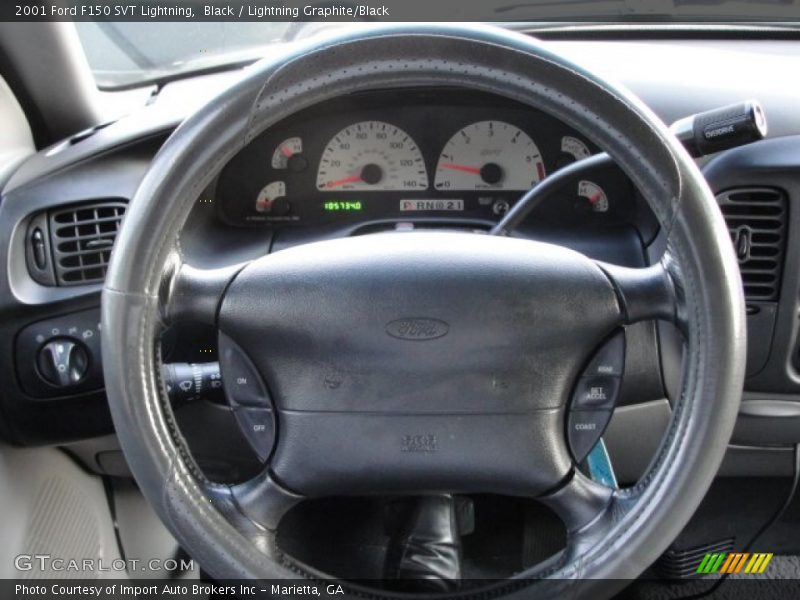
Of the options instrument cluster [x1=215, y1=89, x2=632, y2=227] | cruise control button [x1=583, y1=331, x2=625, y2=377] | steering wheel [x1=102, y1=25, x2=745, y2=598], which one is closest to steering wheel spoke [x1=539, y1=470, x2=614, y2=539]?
steering wheel [x1=102, y1=25, x2=745, y2=598]

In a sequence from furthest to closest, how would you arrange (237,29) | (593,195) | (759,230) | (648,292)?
(237,29) < (593,195) < (759,230) < (648,292)

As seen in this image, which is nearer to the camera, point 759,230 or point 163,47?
point 759,230

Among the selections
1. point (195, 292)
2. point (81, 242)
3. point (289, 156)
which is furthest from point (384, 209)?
point (195, 292)

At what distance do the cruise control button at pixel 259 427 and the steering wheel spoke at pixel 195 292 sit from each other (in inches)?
4.9

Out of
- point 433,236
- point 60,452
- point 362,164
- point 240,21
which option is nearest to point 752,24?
point 362,164

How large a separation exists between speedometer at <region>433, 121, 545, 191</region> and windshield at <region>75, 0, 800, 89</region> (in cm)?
31

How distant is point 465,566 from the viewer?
63.2 inches

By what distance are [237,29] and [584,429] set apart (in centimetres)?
112

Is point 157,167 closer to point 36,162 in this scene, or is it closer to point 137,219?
point 137,219

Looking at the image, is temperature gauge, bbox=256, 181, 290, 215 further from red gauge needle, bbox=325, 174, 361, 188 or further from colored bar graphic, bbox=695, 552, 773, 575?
colored bar graphic, bbox=695, 552, 773, 575

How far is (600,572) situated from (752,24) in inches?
54.2

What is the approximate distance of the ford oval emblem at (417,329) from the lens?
39.9 inches

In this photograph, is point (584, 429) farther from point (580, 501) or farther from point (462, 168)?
point (462, 168)

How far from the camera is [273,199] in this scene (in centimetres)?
159
